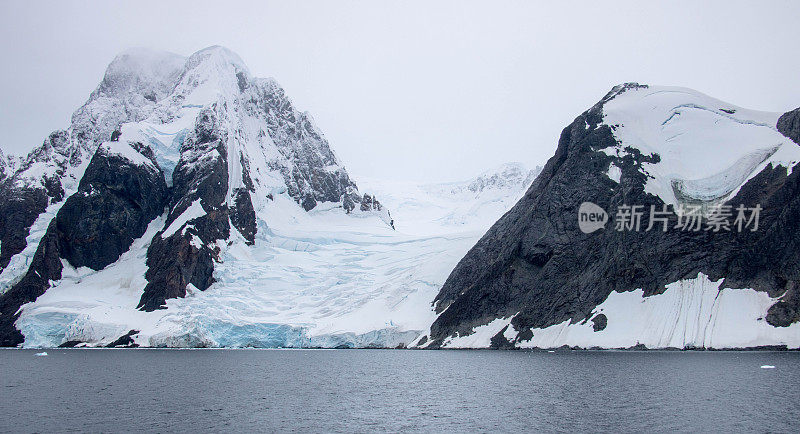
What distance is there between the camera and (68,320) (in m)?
136

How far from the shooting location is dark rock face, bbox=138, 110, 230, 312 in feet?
493

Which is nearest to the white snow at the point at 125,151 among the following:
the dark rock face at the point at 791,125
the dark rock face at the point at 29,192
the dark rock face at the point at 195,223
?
the dark rock face at the point at 195,223

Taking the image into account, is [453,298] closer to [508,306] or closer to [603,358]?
[508,306]

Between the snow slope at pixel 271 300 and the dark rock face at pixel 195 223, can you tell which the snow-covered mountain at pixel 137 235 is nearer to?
the dark rock face at pixel 195 223

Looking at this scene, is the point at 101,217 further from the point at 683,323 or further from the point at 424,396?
the point at 683,323

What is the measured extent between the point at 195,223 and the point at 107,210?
2655 cm

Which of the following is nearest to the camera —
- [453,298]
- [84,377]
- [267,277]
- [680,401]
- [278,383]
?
[680,401]

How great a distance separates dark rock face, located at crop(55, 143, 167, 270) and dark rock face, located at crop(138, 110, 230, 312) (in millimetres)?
8048

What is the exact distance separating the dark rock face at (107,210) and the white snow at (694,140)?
129249 mm

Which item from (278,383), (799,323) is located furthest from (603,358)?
(278,383)

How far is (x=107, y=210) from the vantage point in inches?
6718

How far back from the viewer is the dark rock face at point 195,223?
150 meters

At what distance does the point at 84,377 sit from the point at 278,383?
2240 centimetres

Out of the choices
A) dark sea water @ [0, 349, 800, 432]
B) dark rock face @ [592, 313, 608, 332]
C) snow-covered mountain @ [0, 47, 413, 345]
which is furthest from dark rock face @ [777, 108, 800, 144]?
snow-covered mountain @ [0, 47, 413, 345]
